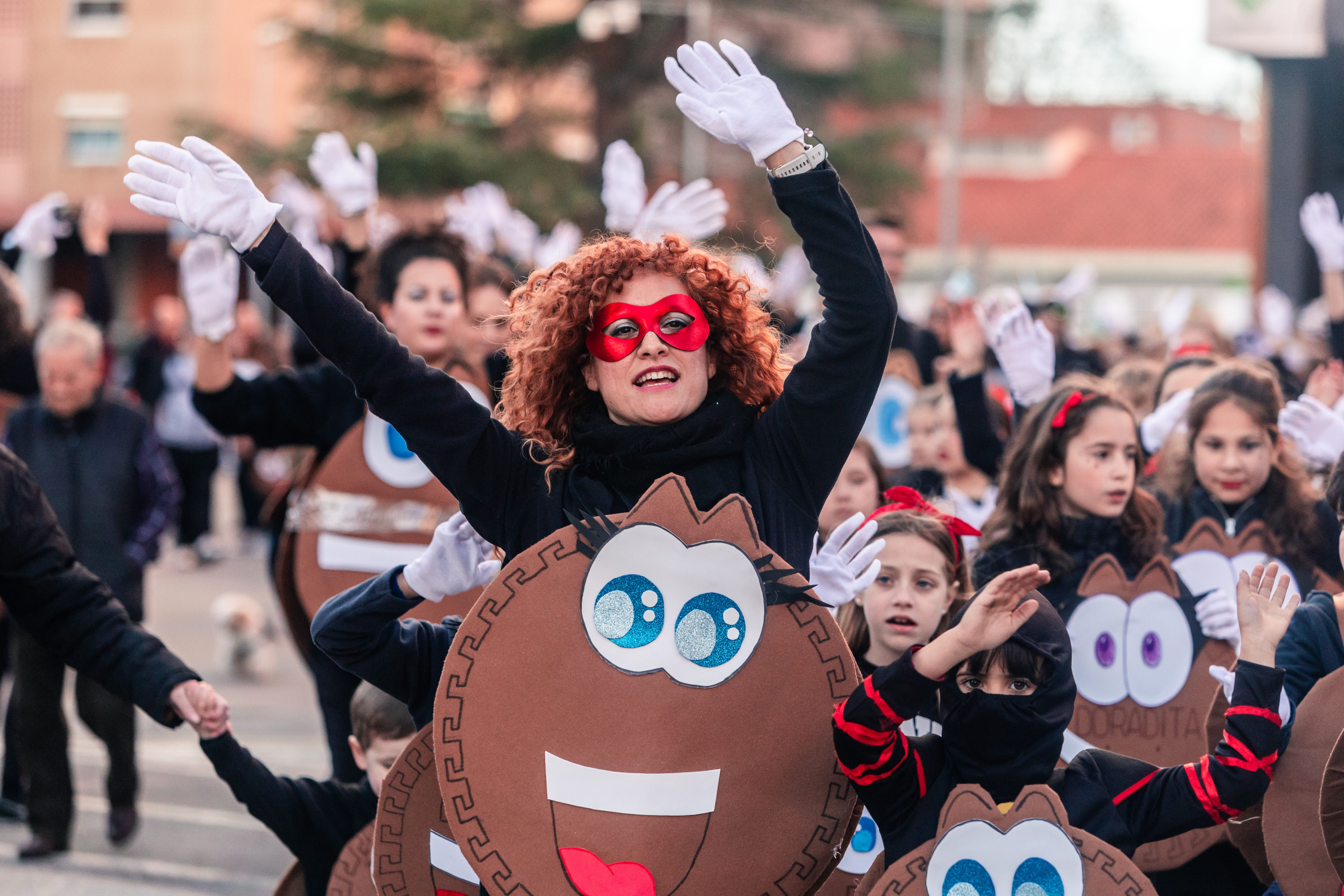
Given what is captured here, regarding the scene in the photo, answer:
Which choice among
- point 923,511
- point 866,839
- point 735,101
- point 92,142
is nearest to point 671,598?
point 735,101

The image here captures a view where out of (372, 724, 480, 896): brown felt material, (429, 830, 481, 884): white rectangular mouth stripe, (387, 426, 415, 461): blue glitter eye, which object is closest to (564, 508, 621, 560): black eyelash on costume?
(372, 724, 480, 896): brown felt material

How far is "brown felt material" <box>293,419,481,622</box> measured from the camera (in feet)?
14.4

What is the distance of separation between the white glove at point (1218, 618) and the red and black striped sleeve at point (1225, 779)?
0.88 metres

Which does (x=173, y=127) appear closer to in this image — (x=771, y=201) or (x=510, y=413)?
(x=771, y=201)

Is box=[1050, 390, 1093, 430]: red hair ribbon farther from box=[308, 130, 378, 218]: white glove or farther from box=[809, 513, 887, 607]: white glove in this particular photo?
box=[308, 130, 378, 218]: white glove

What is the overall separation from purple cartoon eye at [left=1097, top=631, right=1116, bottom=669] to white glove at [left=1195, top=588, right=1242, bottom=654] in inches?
8.7

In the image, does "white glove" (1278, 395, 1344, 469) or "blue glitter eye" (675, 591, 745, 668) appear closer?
"blue glitter eye" (675, 591, 745, 668)

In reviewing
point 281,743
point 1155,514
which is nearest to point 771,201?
point 281,743

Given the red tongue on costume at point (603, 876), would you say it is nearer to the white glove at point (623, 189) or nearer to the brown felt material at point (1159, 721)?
the brown felt material at point (1159, 721)

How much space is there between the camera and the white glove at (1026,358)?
15.9ft

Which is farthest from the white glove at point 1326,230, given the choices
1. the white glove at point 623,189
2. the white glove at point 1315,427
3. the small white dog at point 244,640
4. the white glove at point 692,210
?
the small white dog at point 244,640

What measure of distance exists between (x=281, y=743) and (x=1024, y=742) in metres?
4.75

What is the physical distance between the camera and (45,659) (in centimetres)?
545

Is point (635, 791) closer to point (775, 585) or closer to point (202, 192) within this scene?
point (775, 585)
